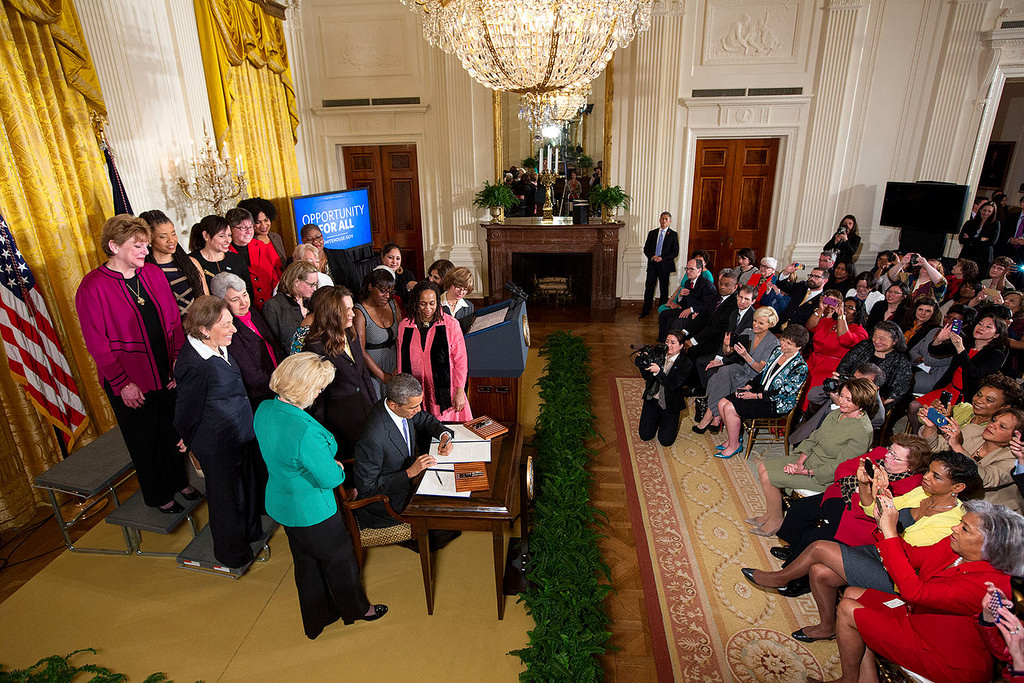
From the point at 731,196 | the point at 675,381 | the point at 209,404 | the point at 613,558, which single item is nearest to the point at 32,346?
the point at 209,404

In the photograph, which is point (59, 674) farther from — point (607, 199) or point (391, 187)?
point (391, 187)

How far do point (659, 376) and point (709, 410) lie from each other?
0.70 metres

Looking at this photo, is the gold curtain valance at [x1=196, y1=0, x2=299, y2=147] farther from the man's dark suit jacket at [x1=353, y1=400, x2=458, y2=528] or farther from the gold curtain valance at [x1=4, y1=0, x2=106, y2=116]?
the man's dark suit jacket at [x1=353, y1=400, x2=458, y2=528]

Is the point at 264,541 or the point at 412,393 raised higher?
the point at 412,393

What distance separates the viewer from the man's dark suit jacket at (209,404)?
2961 millimetres

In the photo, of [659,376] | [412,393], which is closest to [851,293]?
[659,376]

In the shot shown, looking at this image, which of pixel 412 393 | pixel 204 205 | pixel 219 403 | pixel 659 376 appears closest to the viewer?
pixel 412 393

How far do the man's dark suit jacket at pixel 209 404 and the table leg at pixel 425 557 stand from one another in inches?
48.6

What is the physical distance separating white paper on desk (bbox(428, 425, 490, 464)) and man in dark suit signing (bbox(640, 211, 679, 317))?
19.6ft

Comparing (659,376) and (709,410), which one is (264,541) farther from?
(709,410)

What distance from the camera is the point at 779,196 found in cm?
878

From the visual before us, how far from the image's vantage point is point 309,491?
2.62m

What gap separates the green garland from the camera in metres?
2.75

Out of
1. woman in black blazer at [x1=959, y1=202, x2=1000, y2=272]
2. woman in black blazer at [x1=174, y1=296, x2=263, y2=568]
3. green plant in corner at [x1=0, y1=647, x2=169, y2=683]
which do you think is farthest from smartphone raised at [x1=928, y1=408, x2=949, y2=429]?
woman in black blazer at [x1=959, y1=202, x2=1000, y2=272]
